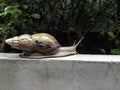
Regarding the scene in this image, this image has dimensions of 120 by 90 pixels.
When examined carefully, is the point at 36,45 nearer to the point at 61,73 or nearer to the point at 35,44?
the point at 35,44

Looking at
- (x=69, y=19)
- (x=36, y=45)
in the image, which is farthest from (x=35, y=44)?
(x=69, y=19)

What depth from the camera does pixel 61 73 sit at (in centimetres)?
227

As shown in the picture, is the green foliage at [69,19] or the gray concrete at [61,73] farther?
the green foliage at [69,19]

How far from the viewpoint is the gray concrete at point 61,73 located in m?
2.22

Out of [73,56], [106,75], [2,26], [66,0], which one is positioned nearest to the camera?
[106,75]

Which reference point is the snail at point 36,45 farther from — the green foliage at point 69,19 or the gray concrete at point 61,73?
the green foliage at point 69,19

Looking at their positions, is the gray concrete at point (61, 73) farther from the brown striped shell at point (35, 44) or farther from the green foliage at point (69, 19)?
the green foliage at point (69, 19)

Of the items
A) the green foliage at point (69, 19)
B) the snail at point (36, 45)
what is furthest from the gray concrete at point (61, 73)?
the green foliage at point (69, 19)

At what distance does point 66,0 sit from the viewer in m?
2.89

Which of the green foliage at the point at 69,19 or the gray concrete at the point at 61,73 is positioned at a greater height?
the green foliage at the point at 69,19

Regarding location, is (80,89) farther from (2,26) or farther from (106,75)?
(2,26)

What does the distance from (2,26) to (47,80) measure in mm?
697

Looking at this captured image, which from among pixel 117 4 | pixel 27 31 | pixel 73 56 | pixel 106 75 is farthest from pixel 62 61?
pixel 117 4

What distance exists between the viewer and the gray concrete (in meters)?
2.22
